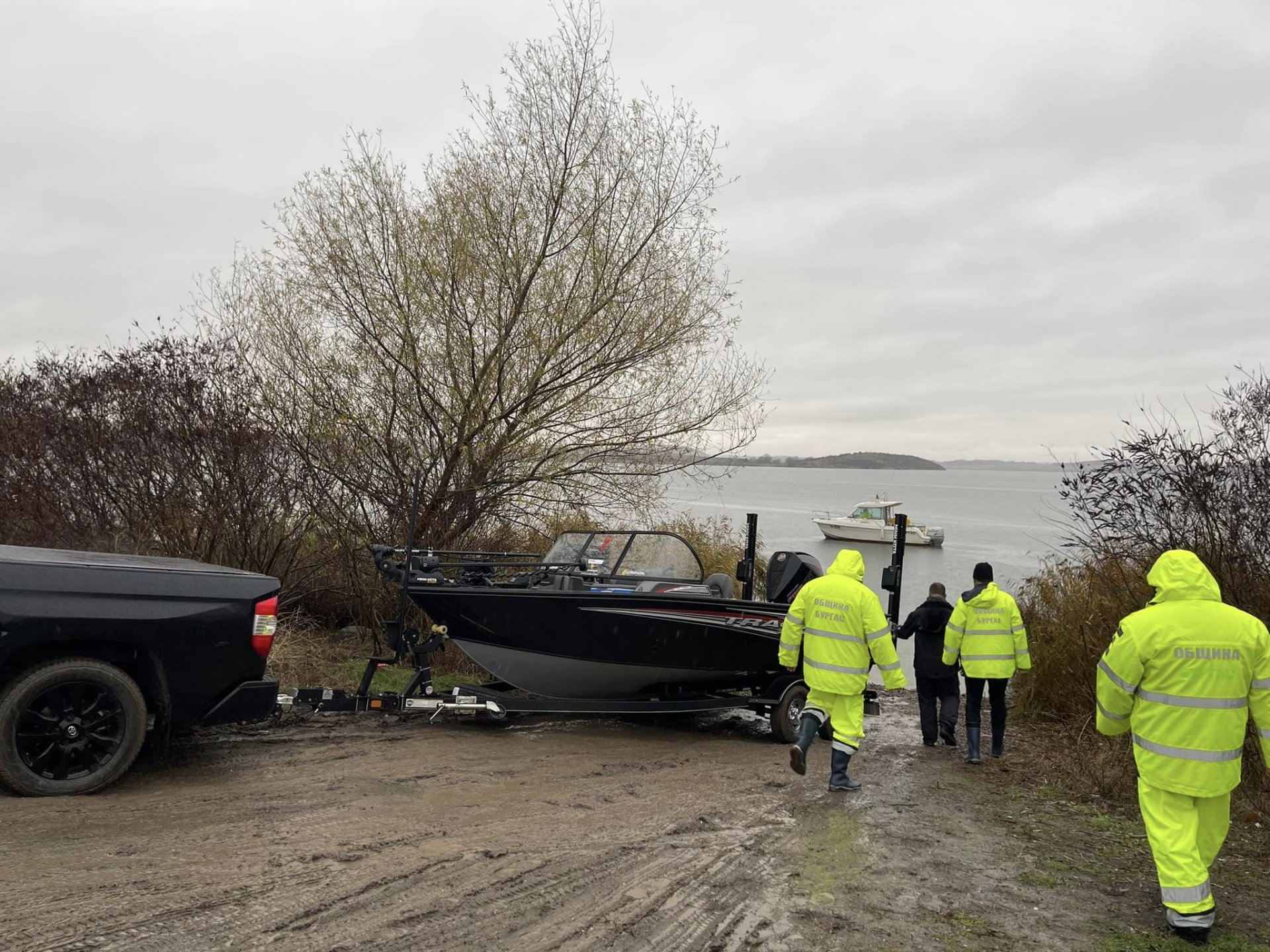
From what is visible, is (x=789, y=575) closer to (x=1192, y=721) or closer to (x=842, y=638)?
(x=842, y=638)

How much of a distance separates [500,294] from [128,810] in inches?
320

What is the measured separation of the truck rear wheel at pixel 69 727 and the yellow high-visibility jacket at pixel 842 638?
3990mm

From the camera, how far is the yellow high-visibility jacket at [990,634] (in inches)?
310

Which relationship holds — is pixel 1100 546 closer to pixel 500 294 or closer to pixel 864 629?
pixel 864 629

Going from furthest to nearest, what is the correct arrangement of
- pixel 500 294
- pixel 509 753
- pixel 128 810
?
pixel 500 294, pixel 509 753, pixel 128 810

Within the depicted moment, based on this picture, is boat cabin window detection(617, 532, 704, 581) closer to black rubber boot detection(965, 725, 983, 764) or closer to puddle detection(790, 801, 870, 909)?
black rubber boot detection(965, 725, 983, 764)

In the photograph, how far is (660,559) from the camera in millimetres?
9117

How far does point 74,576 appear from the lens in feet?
17.3

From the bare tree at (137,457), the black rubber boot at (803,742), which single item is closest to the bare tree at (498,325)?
the bare tree at (137,457)

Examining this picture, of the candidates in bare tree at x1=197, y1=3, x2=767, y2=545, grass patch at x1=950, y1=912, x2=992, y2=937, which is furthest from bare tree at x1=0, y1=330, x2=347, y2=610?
grass patch at x1=950, y1=912, x2=992, y2=937

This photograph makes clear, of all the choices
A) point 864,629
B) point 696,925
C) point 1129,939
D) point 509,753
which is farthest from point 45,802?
point 1129,939

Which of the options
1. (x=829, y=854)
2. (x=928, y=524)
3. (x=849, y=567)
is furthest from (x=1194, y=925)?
(x=928, y=524)

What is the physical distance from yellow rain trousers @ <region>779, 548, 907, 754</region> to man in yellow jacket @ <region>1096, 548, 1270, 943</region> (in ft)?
6.91

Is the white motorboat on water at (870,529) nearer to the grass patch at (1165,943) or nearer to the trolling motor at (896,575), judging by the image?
the trolling motor at (896,575)
